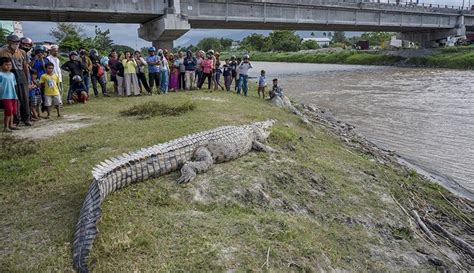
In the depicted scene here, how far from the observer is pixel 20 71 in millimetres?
8047

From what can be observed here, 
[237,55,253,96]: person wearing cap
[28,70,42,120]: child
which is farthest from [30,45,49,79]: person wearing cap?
[237,55,253,96]: person wearing cap

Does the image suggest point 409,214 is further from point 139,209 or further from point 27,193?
point 27,193

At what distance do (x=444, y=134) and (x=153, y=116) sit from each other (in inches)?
354

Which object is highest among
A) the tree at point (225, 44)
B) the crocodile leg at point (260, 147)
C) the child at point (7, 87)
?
the tree at point (225, 44)

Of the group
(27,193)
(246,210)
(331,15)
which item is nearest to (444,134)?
(246,210)

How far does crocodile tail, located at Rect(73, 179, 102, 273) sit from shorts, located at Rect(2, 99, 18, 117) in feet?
14.9

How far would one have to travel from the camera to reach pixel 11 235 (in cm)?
397

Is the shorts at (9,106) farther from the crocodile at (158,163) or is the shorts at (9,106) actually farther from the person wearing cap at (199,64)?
the person wearing cap at (199,64)

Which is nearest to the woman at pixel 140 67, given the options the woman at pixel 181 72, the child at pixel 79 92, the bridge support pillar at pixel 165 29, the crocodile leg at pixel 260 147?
the woman at pixel 181 72

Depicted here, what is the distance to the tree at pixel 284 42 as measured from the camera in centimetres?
8825

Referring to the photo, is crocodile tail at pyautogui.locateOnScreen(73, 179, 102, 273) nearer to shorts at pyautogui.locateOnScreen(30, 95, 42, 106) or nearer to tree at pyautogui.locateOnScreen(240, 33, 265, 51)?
shorts at pyautogui.locateOnScreen(30, 95, 42, 106)

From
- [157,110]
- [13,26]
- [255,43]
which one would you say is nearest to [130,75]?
[157,110]

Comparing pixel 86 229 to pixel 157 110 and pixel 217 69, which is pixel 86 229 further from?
pixel 217 69

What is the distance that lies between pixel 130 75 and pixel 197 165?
859cm
